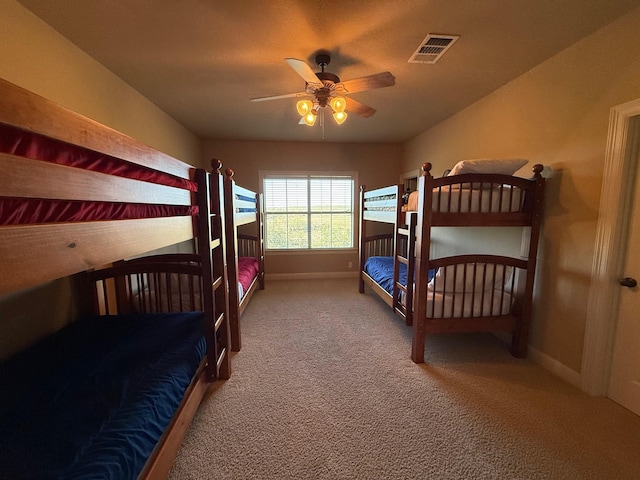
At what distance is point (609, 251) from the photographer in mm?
1842

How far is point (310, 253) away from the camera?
5043 mm

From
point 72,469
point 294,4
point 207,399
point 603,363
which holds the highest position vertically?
point 294,4

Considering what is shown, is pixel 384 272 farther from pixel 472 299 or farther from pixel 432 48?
pixel 432 48

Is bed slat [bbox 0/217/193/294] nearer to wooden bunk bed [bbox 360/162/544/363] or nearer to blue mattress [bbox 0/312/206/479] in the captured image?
blue mattress [bbox 0/312/206/479]

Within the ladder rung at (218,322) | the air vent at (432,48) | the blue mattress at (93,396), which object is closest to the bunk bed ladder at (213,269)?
the ladder rung at (218,322)

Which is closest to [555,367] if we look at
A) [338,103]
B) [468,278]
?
[468,278]

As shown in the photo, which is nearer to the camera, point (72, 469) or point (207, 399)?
point (72, 469)

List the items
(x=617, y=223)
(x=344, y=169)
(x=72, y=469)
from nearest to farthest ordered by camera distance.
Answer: (x=72, y=469)
(x=617, y=223)
(x=344, y=169)

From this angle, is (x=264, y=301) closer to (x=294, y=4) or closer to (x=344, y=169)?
(x=344, y=169)

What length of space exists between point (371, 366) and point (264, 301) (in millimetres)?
2008

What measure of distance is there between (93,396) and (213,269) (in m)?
0.91

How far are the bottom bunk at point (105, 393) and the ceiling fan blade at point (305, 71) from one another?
Result: 5.24ft

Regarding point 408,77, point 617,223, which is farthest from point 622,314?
point 408,77

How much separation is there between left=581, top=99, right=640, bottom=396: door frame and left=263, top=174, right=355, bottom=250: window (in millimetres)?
3509
